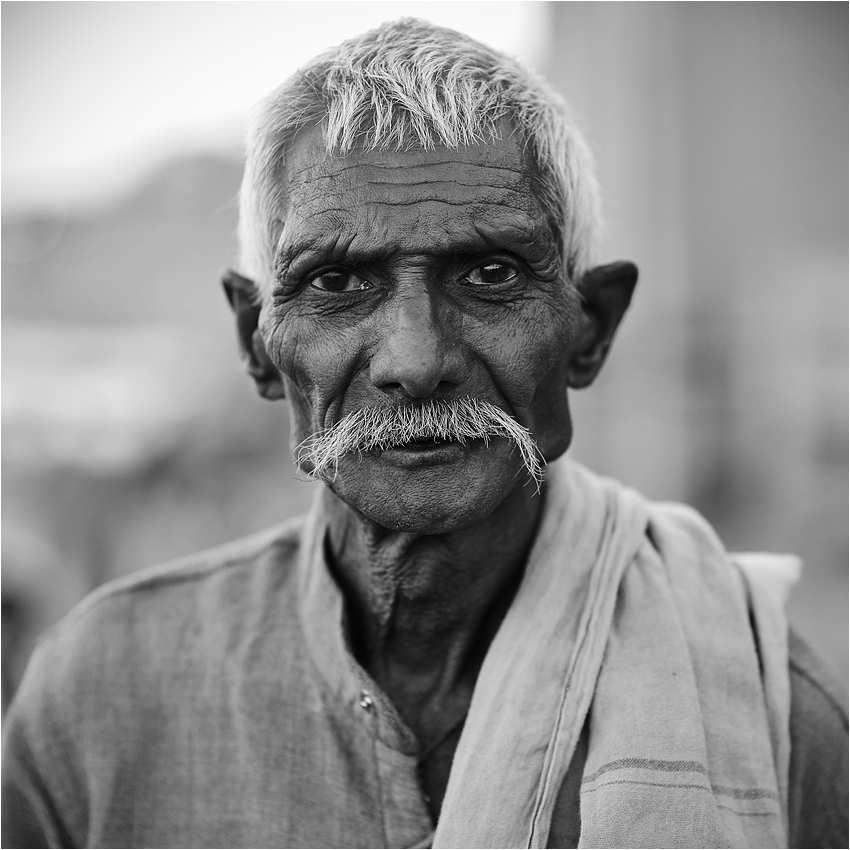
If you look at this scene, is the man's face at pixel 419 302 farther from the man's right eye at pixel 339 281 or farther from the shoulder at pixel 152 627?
the shoulder at pixel 152 627

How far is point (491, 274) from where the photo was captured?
1710 millimetres

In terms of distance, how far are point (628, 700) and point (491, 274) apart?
2.97ft

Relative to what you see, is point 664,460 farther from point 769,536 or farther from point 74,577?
point 74,577

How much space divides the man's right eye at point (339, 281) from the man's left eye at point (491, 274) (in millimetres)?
213

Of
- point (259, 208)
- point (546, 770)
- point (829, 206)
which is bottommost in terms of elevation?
point (546, 770)

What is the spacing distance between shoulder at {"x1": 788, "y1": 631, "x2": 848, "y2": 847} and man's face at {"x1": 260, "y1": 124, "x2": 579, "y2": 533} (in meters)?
0.85

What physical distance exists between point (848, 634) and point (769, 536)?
2.24m

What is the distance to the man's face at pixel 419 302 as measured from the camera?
63.6 inches

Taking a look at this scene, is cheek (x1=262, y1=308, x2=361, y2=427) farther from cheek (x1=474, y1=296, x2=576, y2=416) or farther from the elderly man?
cheek (x1=474, y1=296, x2=576, y2=416)

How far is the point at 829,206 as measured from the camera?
374 inches

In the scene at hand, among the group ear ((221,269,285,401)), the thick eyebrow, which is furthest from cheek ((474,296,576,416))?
ear ((221,269,285,401))

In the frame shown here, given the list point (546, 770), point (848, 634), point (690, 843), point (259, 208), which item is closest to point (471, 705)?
point (546, 770)

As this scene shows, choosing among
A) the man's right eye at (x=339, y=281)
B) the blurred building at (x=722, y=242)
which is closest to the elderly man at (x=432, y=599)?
the man's right eye at (x=339, y=281)

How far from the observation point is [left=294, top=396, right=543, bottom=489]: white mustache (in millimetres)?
1617
